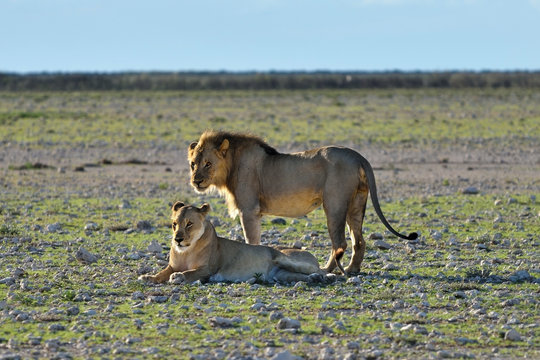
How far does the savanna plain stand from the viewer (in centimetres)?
905

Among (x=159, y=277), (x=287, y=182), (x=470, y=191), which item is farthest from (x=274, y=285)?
(x=470, y=191)

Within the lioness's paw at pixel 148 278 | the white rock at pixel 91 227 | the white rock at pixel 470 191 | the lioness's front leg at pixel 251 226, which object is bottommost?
the white rock at pixel 91 227

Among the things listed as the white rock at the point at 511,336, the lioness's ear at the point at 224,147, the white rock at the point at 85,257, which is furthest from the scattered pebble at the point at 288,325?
the white rock at the point at 85,257

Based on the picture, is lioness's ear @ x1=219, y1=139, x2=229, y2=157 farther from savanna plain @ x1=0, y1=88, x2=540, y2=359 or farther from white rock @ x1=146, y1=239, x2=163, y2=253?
white rock @ x1=146, y1=239, x2=163, y2=253

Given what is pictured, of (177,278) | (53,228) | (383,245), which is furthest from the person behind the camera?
(53,228)

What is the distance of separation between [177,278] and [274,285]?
1.13 meters

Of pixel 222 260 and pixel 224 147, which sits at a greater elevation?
pixel 224 147

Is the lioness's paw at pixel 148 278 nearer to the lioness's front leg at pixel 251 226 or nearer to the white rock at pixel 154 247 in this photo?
the lioness's front leg at pixel 251 226

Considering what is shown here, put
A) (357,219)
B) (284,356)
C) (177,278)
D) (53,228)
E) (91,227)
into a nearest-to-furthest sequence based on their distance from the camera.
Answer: (284,356) → (177,278) → (357,219) → (53,228) → (91,227)

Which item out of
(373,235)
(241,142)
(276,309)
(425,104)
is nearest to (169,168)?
(373,235)

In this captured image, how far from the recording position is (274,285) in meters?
11.8

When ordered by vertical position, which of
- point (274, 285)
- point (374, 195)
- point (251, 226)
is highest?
point (374, 195)

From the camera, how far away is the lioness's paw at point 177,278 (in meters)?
11.8

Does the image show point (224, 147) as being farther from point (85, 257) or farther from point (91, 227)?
point (91, 227)
